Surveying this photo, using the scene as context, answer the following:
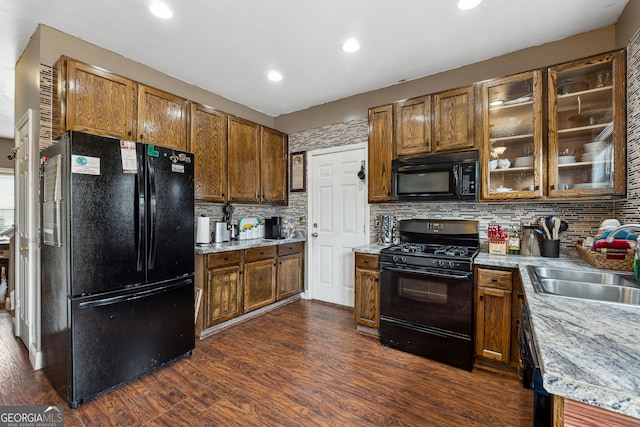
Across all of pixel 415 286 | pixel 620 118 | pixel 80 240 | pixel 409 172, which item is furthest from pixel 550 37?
pixel 80 240

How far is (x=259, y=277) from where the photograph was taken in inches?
138

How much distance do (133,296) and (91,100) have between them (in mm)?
1633

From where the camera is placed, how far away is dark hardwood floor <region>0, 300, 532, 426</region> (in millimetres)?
1771

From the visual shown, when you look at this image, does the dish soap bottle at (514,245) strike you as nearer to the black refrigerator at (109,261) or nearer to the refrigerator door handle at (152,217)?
the black refrigerator at (109,261)

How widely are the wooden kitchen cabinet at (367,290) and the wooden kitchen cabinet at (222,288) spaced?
4.37 feet

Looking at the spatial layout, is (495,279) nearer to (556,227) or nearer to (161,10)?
(556,227)

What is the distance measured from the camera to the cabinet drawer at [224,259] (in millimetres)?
2955

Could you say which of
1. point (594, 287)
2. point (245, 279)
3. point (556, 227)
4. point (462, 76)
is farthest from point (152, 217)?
point (556, 227)

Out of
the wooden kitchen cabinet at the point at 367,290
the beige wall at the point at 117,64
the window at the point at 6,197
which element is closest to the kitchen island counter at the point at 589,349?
the wooden kitchen cabinet at the point at 367,290

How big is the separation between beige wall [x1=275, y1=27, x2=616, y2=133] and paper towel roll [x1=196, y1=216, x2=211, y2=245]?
6.31ft

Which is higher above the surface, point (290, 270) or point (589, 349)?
point (589, 349)

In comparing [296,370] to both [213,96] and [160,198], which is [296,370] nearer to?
[160,198]

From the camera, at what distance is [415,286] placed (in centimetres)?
257

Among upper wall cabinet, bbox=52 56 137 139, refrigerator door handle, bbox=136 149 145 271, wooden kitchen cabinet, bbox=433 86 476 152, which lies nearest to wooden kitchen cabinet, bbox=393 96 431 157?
wooden kitchen cabinet, bbox=433 86 476 152
